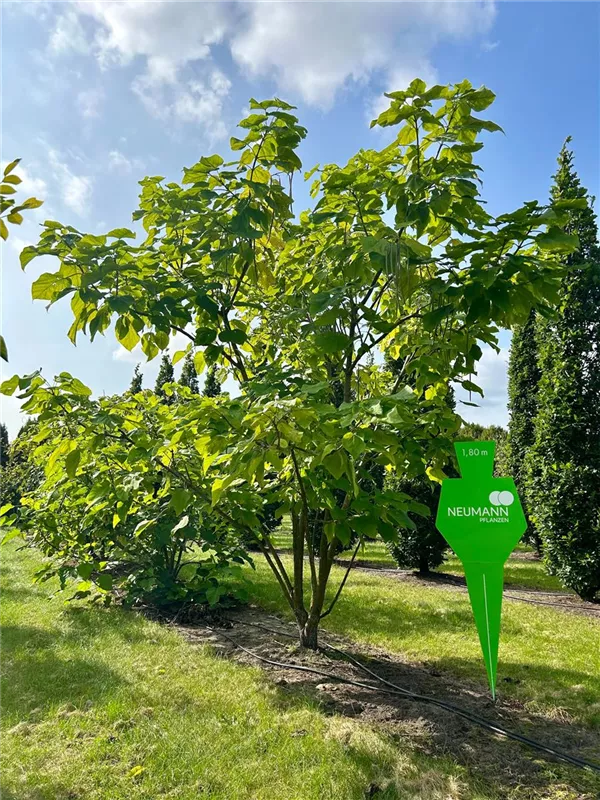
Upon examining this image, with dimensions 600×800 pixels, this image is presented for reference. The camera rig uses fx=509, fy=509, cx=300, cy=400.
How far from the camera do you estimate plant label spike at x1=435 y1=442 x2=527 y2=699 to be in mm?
2006

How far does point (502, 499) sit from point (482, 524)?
0.13m

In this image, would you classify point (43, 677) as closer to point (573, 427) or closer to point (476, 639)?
point (476, 639)

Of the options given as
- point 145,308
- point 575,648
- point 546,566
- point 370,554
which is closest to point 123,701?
point 145,308

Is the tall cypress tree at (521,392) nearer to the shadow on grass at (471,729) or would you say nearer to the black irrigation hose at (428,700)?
the shadow on grass at (471,729)

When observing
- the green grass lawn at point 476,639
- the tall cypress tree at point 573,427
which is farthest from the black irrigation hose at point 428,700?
the tall cypress tree at point 573,427

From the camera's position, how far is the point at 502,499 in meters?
2.03

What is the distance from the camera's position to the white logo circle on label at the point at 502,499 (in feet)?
6.63

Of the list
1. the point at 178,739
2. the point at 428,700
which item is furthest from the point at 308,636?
the point at 178,739

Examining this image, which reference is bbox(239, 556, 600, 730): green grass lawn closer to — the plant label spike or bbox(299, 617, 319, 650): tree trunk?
bbox(299, 617, 319, 650): tree trunk

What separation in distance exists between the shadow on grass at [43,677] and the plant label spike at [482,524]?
2.12 metres

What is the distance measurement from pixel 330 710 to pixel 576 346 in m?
6.17

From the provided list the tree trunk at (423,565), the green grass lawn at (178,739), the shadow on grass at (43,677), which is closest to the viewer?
the green grass lawn at (178,739)

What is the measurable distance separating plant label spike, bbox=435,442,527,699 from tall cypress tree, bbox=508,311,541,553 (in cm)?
1002

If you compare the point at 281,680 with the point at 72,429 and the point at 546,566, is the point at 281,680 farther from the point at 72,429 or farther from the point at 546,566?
the point at 546,566
